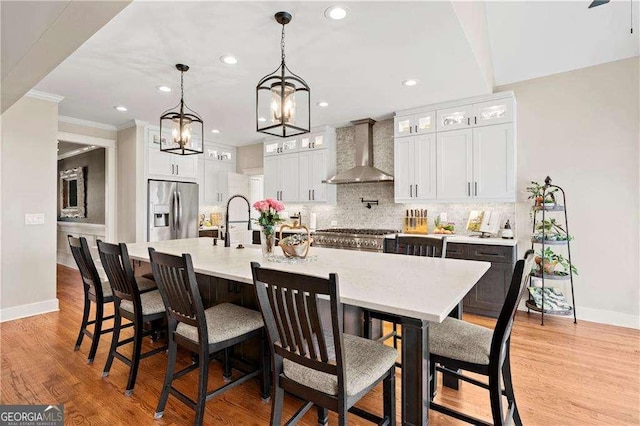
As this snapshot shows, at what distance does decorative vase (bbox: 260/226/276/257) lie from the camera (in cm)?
251

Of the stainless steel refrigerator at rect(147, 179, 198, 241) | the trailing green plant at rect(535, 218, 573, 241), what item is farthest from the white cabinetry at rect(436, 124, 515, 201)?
the stainless steel refrigerator at rect(147, 179, 198, 241)

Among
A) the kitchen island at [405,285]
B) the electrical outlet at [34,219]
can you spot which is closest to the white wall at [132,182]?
the electrical outlet at [34,219]

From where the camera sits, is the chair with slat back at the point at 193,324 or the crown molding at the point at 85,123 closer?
the chair with slat back at the point at 193,324

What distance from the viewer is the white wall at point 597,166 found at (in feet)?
11.6

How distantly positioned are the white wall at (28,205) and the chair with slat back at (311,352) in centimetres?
416

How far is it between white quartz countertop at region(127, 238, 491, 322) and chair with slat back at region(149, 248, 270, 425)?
8.4 inches

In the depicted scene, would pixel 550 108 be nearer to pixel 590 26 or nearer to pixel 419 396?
pixel 590 26

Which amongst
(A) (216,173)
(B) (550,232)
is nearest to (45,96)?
(A) (216,173)

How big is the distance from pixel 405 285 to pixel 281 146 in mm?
5020

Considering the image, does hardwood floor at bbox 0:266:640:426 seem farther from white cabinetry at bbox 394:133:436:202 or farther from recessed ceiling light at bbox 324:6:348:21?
recessed ceiling light at bbox 324:6:348:21

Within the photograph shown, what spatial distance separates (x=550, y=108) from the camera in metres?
3.96

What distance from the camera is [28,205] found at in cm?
397

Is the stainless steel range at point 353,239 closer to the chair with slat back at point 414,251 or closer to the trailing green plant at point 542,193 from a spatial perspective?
the chair with slat back at point 414,251

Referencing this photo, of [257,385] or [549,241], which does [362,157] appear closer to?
[549,241]
